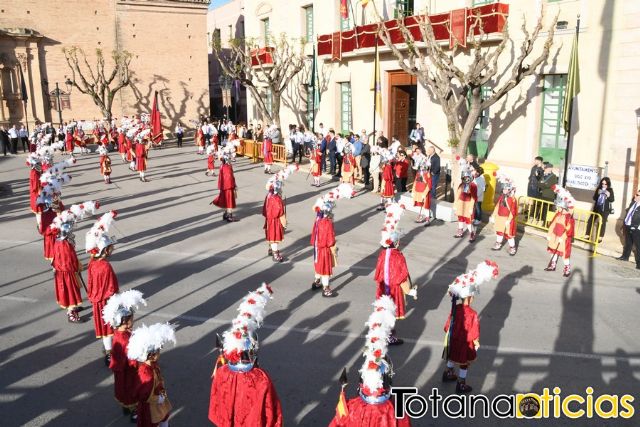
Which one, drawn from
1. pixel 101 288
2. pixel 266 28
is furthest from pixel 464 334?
pixel 266 28

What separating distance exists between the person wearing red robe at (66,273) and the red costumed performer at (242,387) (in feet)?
14.9

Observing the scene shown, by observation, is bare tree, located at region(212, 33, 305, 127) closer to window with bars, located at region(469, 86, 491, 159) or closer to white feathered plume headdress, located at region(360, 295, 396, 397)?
window with bars, located at region(469, 86, 491, 159)

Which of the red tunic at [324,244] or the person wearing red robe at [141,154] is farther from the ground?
the person wearing red robe at [141,154]

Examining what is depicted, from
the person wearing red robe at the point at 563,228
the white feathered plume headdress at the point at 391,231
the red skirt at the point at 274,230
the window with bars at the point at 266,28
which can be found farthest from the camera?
the window with bars at the point at 266,28

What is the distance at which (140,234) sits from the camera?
46.0 feet

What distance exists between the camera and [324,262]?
31.8ft

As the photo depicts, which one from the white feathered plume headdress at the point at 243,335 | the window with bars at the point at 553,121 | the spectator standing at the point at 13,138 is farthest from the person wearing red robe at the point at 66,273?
the spectator standing at the point at 13,138

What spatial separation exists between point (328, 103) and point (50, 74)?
21.0 m

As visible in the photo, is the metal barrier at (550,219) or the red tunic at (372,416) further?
the metal barrier at (550,219)

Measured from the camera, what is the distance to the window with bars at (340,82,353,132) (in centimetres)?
2725

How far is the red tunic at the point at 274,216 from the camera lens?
37.4 ft

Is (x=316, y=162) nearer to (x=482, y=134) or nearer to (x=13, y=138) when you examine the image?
(x=482, y=134)

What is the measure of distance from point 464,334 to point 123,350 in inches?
156

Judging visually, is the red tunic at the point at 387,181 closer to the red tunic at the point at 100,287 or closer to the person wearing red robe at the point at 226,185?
the person wearing red robe at the point at 226,185
